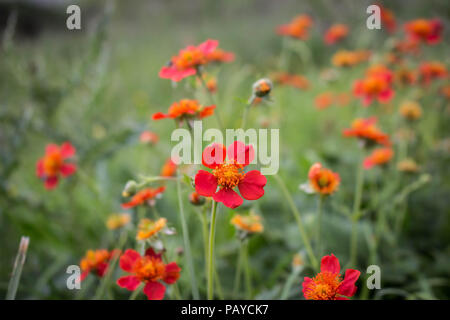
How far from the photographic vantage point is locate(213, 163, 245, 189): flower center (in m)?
0.39

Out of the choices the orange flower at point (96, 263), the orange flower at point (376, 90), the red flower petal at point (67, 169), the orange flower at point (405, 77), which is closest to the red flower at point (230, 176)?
the orange flower at point (96, 263)

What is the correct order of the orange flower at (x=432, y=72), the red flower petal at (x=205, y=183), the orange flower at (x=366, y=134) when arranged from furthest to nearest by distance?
the orange flower at (x=432, y=72)
the orange flower at (x=366, y=134)
the red flower petal at (x=205, y=183)

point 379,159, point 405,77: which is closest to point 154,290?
point 379,159

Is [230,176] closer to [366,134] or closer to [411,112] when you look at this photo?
[366,134]

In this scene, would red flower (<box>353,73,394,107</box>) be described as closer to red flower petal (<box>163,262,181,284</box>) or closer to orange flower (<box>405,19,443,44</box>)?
orange flower (<box>405,19,443,44</box>)

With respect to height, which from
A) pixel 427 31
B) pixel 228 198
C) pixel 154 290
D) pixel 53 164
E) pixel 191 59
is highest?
pixel 427 31

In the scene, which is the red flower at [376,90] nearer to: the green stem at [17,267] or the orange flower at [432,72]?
the orange flower at [432,72]

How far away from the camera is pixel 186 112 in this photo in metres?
0.48

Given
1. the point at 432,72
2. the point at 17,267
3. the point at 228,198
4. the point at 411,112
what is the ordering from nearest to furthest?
the point at 228,198 < the point at 17,267 < the point at 411,112 < the point at 432,72

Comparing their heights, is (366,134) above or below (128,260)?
above

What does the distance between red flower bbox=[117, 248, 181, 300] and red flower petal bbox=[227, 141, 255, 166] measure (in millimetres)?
170

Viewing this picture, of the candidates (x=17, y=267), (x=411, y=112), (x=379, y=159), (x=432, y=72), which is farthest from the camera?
(x=432, y=72)

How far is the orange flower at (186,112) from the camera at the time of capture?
0.47 meters

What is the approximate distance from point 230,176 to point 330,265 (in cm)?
16
